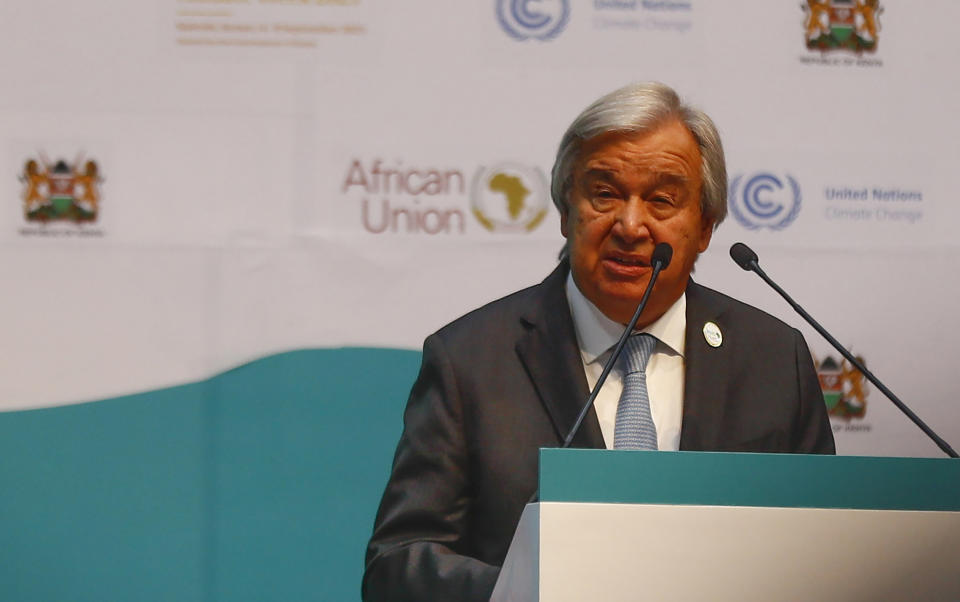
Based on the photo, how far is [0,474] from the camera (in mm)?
3010

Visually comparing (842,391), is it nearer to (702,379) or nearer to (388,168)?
(702,379)

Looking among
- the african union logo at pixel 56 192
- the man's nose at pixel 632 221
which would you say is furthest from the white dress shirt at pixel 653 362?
the african union logo at pixel 56 192

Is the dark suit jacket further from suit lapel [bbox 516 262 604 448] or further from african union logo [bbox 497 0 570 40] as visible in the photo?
african union logo [bbox 497 0 570 40]

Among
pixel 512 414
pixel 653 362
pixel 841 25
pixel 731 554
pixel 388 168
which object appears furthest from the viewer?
pixel 841 25

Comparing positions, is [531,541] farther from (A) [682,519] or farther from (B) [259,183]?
(B) [259,183]

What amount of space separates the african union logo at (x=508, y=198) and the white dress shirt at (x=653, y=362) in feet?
2.84

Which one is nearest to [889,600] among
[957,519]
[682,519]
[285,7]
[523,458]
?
[957,519]

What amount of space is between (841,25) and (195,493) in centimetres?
196

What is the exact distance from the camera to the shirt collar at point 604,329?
2.22 metres

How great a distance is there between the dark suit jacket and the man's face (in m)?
0.09

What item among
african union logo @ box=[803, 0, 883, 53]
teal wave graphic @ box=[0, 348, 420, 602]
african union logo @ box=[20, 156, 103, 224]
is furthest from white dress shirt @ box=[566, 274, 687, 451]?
african union logo @ box=[20, 156, 103, 224]

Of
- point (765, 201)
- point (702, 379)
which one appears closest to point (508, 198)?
point (765, 201)

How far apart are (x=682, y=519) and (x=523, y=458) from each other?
2.18 feet

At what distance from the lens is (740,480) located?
146 cm
